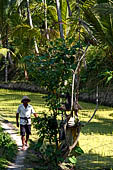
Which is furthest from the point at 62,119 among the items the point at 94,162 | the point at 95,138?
the point at 95,138

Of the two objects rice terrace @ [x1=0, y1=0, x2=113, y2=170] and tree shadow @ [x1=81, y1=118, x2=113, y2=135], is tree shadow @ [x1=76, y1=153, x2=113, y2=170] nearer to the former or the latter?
rice terrace @ [x1=0, y1=0, x2=113, y2=170]

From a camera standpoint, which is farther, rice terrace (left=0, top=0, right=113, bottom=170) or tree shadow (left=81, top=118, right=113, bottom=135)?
tree shadow (left=81, top=118, right=113, bottom=135)

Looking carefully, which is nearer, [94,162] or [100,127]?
[94,162]

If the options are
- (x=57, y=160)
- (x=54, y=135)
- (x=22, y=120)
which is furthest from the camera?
(x=22, y=120)

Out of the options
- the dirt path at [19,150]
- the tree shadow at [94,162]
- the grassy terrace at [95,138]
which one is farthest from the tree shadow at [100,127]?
the tree shadow at [94,162]

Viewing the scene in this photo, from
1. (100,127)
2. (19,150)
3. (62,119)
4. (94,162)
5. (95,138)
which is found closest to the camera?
(62,119)

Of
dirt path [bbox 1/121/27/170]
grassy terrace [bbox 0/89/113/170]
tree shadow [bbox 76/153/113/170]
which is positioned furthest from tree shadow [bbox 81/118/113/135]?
tree shadow [bbox 76/153/113/170]

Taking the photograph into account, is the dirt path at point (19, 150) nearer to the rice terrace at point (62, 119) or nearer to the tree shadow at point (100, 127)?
the rice terrace at point (62, 119)

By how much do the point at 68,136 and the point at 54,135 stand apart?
0.93 feet

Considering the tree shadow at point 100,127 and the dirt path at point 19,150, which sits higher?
the dirt path at point 19,150

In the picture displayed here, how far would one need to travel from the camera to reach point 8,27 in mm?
17109

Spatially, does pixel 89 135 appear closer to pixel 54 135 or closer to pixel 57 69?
pixel 54 135

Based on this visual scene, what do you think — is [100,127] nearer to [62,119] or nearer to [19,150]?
[19,150]

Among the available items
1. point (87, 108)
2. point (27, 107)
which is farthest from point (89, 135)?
point (87, 108)
